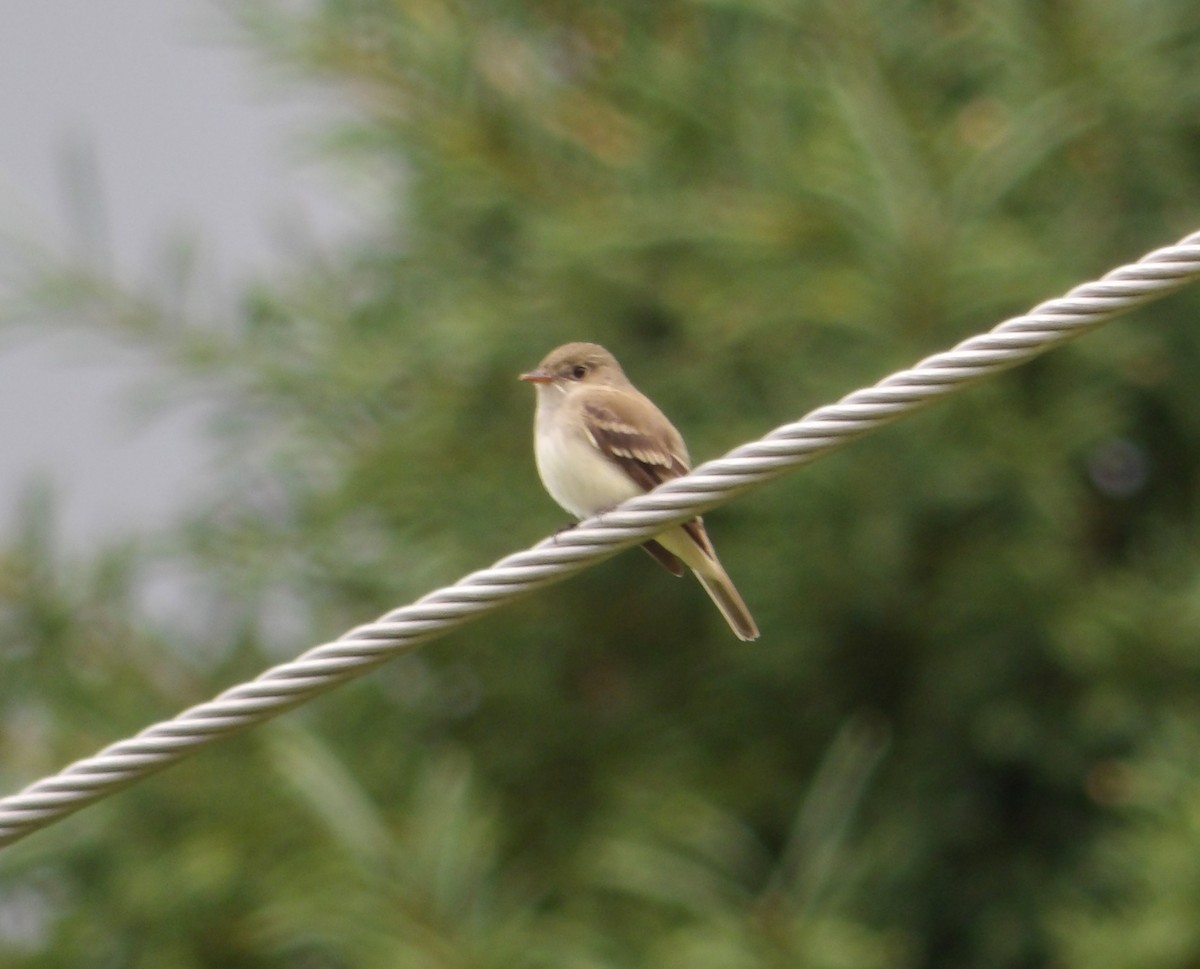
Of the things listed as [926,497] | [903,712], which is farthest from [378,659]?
[903,712]

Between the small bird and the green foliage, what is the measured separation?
167 centimetres

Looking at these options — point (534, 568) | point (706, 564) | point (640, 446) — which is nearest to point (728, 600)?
point (706, 564)

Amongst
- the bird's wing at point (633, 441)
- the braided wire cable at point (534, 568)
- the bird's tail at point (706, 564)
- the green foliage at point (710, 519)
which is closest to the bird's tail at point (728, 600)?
the bird's tail at point (706, 564)

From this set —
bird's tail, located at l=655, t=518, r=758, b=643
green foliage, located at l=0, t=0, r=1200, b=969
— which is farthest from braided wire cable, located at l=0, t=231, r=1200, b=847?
green foliage, located at l=0, t=0, r=1200, b=969

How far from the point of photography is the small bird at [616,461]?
19.4 feet

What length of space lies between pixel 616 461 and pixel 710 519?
282 cm

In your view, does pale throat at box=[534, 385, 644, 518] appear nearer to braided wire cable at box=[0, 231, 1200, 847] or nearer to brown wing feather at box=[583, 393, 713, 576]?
brown wing feather at box=[583, 393, 713, 576]

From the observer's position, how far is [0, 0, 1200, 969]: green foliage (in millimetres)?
7879

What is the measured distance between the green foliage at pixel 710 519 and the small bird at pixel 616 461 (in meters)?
1.67

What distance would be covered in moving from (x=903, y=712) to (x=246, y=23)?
4478 millimetres

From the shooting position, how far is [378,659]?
3.81m

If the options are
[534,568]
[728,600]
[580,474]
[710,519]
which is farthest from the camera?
[710,519]

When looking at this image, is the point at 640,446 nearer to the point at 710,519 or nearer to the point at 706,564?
the point at 706,564

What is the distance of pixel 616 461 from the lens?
5.96 metres
